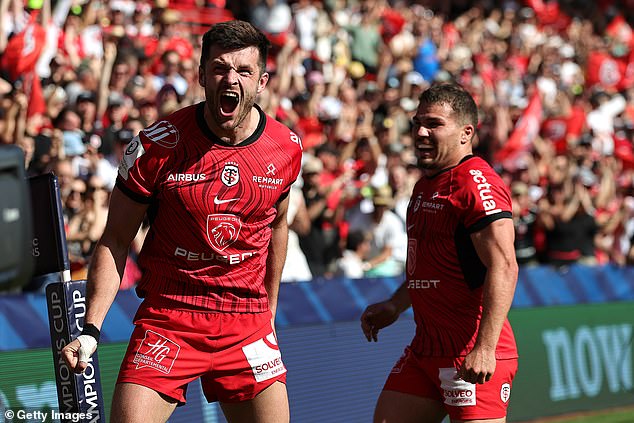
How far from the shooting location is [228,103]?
4.71 m

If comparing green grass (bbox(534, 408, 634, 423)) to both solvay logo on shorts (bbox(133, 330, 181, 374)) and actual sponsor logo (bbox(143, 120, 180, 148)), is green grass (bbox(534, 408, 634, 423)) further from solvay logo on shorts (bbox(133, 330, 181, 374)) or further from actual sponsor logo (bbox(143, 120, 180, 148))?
actual sponsor logo (bbox(143, 120, 180, 148))

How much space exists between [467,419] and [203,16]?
1038cm

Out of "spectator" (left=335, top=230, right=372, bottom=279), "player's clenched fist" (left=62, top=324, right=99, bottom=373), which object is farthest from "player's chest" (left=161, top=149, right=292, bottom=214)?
"spectator" (left=335, top=230, right=372, bottom=279)

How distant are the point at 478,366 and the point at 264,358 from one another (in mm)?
999

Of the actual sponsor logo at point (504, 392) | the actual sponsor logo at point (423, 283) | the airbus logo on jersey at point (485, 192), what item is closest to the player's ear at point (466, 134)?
the airbus logo on jersey at point (485, 192)

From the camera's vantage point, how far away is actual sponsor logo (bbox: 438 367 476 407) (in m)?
5.26

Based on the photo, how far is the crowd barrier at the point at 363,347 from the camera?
21.2 ft

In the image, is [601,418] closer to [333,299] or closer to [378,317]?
[333,299]

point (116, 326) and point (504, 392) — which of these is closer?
point (504, 392)

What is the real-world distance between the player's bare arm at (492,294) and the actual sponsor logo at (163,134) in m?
1.53

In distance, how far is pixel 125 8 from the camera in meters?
12.4

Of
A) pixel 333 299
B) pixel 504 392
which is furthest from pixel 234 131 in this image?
pixel 333 299

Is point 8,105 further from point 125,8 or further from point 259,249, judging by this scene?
point 259,249

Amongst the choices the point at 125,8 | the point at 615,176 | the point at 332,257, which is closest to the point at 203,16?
the point at 125,8
